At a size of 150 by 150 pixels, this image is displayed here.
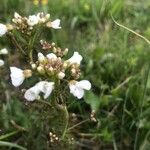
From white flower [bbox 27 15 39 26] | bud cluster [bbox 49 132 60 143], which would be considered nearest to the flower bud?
white flower [bbox 27 15 39 26]

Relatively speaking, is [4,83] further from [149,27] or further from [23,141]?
[149,27]

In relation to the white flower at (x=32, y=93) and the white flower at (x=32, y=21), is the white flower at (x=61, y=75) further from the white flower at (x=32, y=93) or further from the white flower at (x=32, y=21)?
the white flower at (x=32, y=21)

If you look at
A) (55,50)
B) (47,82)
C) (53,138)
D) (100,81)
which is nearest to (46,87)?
(47,82)

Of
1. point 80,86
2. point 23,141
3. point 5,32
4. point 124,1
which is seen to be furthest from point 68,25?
point 80,86

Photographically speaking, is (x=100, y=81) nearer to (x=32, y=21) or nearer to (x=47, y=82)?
(x=32, y=21)

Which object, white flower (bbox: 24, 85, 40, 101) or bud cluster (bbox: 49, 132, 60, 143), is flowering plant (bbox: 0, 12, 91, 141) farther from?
bud cluster (bbox: 49, 132, 60, 143)

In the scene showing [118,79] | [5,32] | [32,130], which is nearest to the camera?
[5,32]
